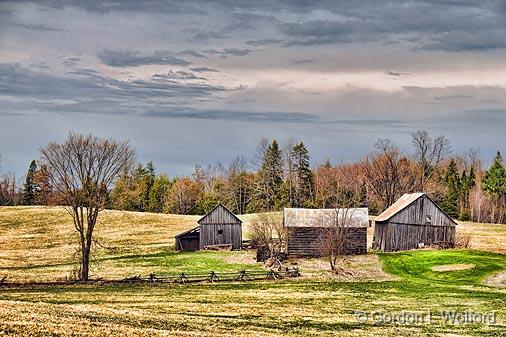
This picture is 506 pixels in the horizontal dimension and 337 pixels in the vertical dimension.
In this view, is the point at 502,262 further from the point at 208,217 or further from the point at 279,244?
the point at 208,217

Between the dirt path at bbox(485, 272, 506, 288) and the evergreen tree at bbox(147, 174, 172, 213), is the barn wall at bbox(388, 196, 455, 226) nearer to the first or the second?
the dirt path at bbox(485, 272, 506, 288)

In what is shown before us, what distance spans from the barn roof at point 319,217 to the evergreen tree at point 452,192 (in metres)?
60.3

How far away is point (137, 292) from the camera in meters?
Result: 54.5

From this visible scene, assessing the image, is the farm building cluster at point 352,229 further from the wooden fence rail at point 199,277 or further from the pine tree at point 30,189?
the pine tree at point 30,189

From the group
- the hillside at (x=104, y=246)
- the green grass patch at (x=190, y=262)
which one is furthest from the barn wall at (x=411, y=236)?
the green grass patch at (x=190, y=262)

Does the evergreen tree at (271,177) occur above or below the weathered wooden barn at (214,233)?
above

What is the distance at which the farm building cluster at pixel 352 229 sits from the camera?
87250mm

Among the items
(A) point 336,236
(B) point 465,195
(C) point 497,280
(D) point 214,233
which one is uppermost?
(B) point 465,195

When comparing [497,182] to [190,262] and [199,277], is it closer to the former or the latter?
[190,262]

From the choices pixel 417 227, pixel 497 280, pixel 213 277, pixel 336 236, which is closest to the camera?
pixel 213 277

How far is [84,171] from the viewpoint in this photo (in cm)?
6512

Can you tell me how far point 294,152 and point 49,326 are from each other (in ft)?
396

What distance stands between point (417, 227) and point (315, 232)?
1363 cm

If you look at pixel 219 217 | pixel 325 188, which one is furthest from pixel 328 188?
pixel 219 217
